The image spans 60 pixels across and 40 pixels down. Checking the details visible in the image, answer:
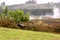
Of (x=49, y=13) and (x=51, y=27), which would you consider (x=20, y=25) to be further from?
(x=49, y=13)

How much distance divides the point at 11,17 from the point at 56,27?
303 centimetres

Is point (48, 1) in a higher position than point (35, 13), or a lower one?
higher

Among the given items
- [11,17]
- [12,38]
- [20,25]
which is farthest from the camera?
[11,17]

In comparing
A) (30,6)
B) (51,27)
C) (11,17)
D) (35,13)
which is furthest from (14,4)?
(51,27)

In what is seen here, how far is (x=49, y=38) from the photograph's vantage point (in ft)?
17.2

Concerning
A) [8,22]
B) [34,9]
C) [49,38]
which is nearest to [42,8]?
[34,9]

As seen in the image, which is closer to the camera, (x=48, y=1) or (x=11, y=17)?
(x=11, y=17)

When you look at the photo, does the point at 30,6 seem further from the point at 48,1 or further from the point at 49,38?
the point at 49,38

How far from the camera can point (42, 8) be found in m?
15.2

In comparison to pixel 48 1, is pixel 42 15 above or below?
below

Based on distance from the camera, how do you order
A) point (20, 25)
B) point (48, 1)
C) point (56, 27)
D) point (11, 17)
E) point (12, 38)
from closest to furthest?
1. point (12, 38)
2. point (56, 27)
3. point (20, 25)
4. point (11, 17)
5. point (48, 1)

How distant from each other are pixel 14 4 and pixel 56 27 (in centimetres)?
927

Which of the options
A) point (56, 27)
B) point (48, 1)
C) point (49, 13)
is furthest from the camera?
point (48, 1)

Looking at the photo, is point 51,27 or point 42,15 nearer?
point 51,27
